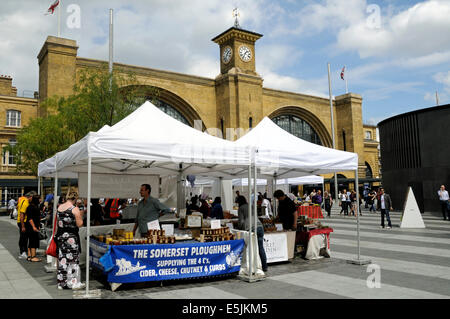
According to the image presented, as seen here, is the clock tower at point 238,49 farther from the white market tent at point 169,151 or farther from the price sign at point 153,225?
the price sign at point 153,225

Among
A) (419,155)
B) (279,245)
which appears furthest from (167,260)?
(419,155)

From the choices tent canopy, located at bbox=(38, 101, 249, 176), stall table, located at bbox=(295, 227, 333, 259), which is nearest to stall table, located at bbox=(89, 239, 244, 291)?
tent canopy, located at bbox=(38, 101, 249, 176)

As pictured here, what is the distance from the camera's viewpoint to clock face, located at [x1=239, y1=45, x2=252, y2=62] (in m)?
40.1

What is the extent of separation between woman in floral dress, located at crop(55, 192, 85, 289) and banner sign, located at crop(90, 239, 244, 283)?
525 millimetres

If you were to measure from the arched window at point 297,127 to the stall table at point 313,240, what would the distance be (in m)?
38.7

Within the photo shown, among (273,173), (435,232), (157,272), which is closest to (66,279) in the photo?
(157,272)

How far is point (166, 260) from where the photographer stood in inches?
268

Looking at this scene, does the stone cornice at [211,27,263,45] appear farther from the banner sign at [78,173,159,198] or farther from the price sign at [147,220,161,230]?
the price sign at [147,220,161,230]

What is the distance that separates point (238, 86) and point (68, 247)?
1316 inches

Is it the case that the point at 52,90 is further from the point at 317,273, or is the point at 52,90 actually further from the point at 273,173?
the point at 317,273

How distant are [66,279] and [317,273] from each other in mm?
4965

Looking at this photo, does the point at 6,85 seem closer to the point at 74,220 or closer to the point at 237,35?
the point at 237,35

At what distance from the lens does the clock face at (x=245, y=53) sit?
40.1 m

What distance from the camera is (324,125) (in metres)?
50.7
